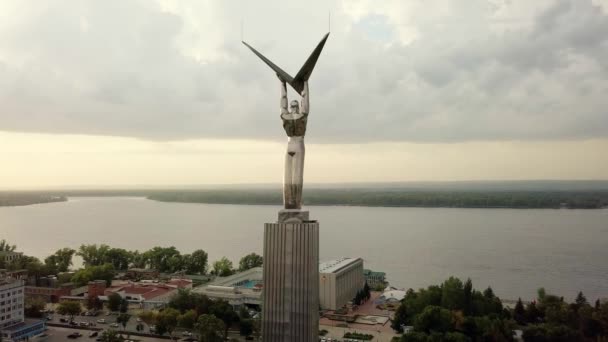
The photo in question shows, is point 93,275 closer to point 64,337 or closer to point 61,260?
point 61,260

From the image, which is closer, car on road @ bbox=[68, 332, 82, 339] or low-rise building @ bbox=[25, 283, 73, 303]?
car on road @ bbox=[68, 332, 82, 339]

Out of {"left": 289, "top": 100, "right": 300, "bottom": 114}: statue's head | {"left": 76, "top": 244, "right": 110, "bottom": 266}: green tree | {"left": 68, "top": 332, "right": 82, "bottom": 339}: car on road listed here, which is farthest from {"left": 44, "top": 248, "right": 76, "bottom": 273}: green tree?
{"left": 289, "top": 100, "right": 300, "bottom": 114}: statue's head

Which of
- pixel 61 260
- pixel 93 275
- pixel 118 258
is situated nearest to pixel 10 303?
pixel 93 275

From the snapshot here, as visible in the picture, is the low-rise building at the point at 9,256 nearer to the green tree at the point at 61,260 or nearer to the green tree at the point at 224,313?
the green tree at the point at 61,260

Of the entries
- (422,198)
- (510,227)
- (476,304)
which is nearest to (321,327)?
(476,304)

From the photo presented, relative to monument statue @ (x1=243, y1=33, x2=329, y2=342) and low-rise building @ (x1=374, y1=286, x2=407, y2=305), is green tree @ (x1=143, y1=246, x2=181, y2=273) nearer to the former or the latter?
low-rise building @ (x1=374, y1=286, x2=407, y2=305)

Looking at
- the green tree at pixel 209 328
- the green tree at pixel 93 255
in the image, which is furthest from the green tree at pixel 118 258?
the green tree at pixel 209 328

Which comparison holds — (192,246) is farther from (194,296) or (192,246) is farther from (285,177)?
(285,177)
